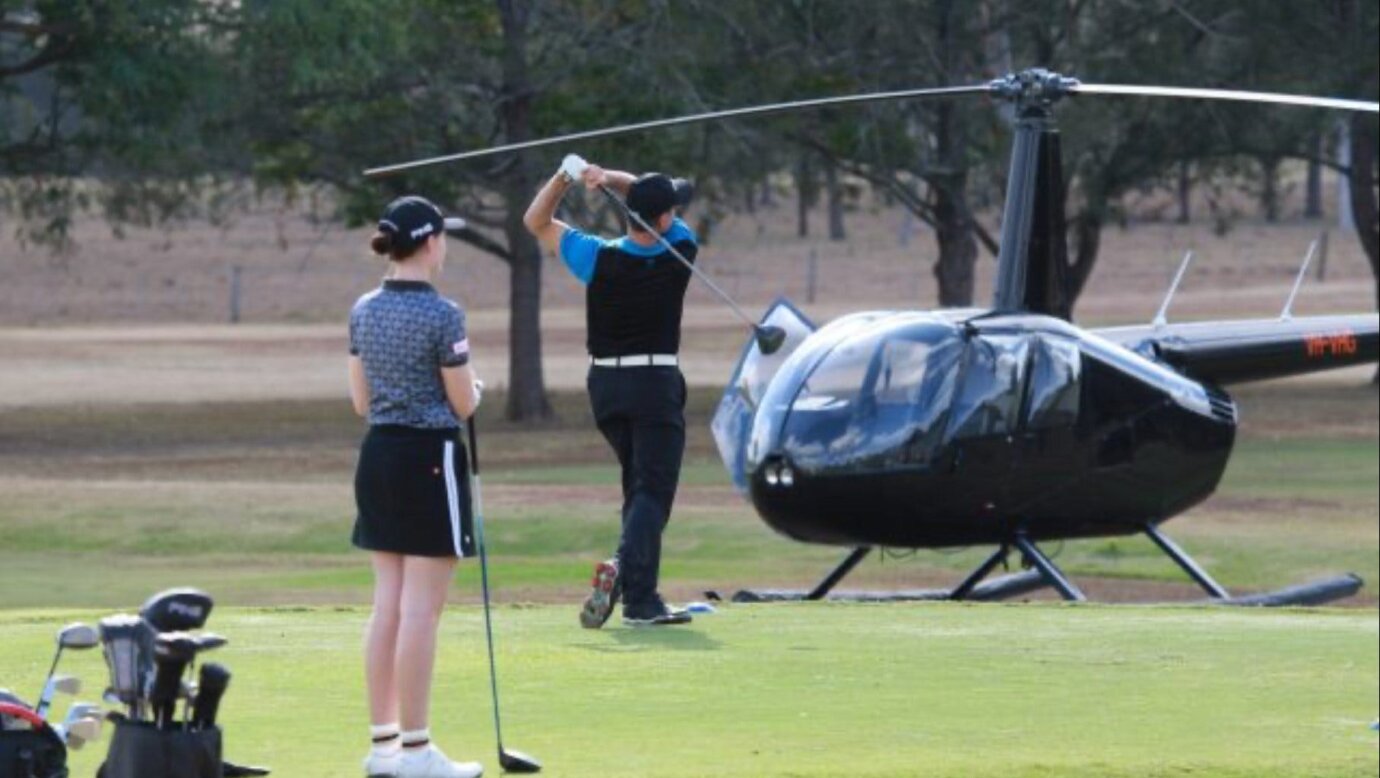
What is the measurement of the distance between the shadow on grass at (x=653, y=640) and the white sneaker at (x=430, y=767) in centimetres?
315

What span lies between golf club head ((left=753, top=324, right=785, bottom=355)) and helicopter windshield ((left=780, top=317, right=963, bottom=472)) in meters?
1.59

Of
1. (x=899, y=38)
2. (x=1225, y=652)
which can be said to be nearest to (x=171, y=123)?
(x=899, y=38)

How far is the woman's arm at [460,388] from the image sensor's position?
8.78 m

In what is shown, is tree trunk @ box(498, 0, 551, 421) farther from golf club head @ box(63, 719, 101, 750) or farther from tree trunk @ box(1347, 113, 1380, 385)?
golf club head @ box(63, 719, 101, 750)

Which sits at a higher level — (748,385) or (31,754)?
(31,754)

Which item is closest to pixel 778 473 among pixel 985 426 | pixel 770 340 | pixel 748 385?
pixel 985 426

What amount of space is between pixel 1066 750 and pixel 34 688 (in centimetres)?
398

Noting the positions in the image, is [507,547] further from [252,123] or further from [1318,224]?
[1318,224]

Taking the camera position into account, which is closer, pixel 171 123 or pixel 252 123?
pixel 171 123

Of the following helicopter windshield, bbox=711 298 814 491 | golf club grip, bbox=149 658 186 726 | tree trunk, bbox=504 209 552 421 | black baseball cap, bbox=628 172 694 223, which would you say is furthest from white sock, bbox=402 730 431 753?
tree trunk, bbox=504 209 552 421

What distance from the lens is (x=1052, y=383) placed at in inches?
691

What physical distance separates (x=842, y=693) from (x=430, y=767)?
259cm

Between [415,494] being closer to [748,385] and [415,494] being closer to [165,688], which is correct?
[165,688]

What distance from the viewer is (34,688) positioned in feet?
34.8
